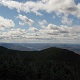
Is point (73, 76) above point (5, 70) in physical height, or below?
below

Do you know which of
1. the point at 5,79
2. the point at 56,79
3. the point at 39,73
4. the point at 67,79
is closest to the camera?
the point at 5,79

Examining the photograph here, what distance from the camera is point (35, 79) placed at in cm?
8906

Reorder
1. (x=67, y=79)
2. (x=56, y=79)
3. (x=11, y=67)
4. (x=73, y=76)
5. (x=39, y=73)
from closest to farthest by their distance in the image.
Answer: (x=11, y=67), (x=56, y=79), (x=67, y=79), (x=39, y=73), (x=73, y=76)

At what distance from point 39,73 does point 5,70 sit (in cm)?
3781

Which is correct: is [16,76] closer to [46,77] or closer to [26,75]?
[26,75]

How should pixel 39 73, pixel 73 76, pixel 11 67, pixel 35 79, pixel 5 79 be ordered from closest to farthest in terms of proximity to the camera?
pixel 5 79 → pixel 11 67 → pixel 35 79 → pixel 39 73 → pixel 73 76

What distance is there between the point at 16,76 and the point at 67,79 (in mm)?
37665

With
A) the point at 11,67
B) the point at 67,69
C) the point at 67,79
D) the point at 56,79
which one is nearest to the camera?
the point at 11,67

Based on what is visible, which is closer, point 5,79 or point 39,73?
point 5,79

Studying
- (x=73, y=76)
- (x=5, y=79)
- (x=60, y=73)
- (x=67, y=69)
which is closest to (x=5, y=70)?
(x=5, y=79)

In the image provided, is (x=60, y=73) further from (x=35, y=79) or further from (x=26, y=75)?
(x=26, y=75)

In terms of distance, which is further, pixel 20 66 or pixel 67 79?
pixel 67 79

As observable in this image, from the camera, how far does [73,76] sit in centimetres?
12175

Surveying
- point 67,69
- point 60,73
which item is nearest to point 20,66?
point 60,73
